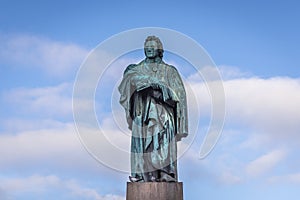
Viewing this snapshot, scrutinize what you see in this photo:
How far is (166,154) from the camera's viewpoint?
14539 millimetres

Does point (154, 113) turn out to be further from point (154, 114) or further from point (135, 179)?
point (135, 179)

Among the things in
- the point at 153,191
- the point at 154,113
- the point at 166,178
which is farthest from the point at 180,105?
the point at 153,191

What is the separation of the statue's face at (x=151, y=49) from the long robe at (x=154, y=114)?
22 cm

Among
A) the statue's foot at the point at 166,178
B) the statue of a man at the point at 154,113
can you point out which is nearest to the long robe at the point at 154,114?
the statue of a man at the point at 154,113

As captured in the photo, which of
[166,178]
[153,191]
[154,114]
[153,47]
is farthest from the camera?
[153,47]

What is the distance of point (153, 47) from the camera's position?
15.2 m

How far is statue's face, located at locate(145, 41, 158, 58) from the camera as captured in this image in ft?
49.8

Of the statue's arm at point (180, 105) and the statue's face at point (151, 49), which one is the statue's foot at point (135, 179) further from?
the statue's face at point (151, 49)

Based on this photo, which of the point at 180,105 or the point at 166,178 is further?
the point at 180,105

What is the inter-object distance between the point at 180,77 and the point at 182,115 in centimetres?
102

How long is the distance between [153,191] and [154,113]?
187 cm

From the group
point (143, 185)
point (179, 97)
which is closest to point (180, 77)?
point (179, 97)

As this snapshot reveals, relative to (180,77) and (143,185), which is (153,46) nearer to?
(180,77)

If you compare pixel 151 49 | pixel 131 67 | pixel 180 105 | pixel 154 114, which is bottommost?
pixel 154 114
